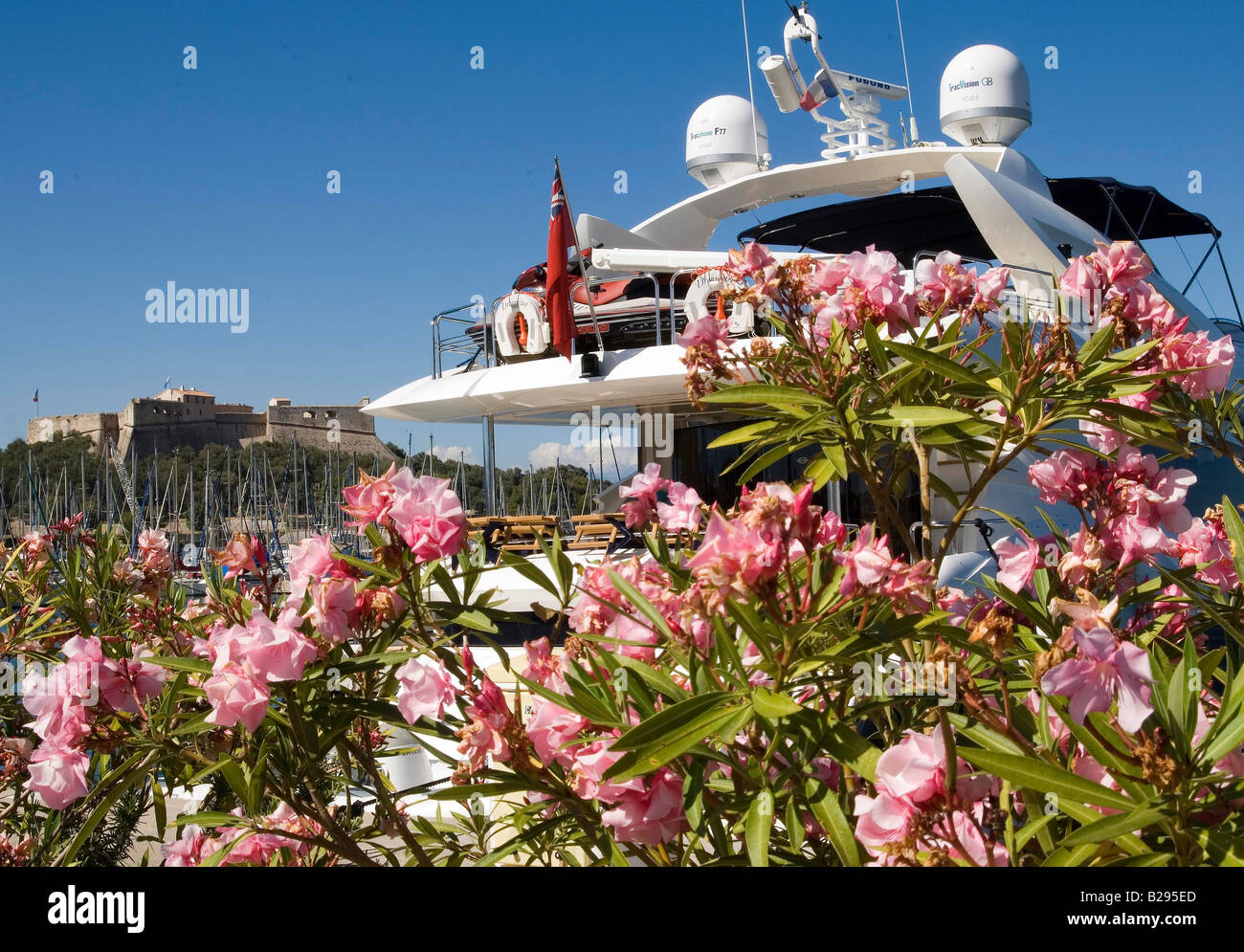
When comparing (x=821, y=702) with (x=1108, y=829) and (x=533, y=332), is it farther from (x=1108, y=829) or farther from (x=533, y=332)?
(x=533, y=332)

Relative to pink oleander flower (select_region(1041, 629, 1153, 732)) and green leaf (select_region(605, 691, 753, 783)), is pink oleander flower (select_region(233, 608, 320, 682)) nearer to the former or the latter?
green leaf (select_region(605, 691, 753, 783))

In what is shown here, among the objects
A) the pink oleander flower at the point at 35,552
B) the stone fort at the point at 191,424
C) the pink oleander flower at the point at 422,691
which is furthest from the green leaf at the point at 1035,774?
the stone fort at the point at 191,424

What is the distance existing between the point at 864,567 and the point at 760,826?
33 centimetres

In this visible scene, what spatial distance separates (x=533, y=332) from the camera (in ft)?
28.3

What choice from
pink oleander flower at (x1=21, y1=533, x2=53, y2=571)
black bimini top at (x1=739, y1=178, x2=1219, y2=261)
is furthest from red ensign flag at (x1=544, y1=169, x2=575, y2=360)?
pink oleander flower at (x1=21, y1=533, x2=53, y2=571)

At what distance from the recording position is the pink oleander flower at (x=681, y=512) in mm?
1777

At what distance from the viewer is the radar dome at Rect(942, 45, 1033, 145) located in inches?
456

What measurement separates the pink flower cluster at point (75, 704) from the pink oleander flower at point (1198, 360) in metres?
1.86

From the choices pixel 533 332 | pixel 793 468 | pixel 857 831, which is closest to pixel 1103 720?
pixel 857 831

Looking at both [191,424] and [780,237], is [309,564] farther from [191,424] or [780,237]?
[191,424]

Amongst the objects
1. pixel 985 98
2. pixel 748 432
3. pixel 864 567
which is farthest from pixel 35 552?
pixel 985 98

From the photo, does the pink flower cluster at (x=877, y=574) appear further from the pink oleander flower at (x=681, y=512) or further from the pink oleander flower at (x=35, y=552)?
the pink oleander flower at (x=35, y=552)

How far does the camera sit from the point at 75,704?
158 centimetres

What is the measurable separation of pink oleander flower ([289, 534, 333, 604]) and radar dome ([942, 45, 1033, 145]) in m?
12.0
